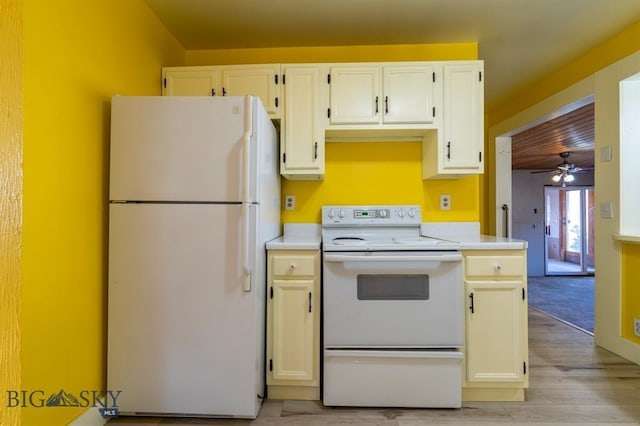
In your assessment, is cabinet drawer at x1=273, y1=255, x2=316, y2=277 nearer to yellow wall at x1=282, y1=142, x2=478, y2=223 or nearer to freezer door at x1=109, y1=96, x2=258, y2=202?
freezer door at x1=109, y1=96, x2=258, y2=202

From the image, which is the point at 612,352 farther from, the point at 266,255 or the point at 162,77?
the point at 162,77

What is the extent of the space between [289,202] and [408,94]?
117cm

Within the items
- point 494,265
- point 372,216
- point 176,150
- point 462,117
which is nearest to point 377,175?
point 372,216

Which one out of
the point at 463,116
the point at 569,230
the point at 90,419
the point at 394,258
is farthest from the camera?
the point at 569,230

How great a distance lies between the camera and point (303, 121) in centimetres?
216

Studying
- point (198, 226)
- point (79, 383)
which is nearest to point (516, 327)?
point (198, 226)

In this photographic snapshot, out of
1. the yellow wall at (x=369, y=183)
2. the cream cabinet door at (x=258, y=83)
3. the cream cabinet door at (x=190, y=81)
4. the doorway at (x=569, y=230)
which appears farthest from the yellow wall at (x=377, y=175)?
the doorway at (x=569, y=230)

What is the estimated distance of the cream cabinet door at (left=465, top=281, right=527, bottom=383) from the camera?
1.75m

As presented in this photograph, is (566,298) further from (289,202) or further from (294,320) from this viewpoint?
(294,320)

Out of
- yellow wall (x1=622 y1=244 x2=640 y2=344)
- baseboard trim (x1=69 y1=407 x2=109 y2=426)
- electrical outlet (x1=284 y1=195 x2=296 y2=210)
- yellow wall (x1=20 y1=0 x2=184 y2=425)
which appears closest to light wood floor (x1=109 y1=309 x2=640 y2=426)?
baseboard trim (x1=69 y1=407 x2=109 y2=426)

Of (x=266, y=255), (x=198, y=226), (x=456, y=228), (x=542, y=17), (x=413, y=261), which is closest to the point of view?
(x=198, y=226)

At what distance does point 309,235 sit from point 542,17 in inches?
88.4

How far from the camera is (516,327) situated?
175 centimetres

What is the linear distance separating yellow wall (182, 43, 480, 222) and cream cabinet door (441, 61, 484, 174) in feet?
1.13
